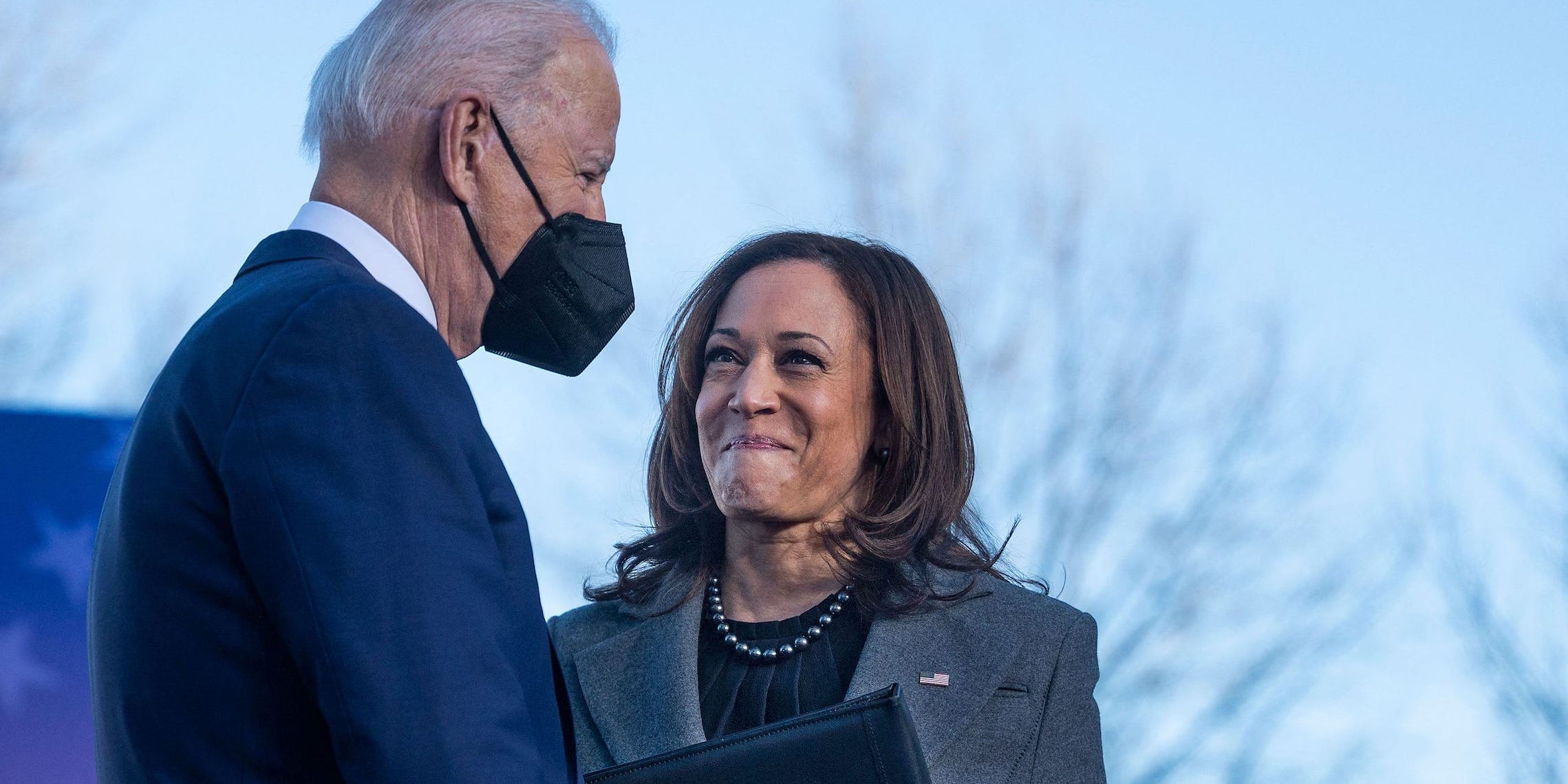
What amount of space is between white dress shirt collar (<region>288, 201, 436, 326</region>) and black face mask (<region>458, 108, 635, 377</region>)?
0.12m

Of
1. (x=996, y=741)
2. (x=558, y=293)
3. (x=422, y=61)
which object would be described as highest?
(x=422, y=61)

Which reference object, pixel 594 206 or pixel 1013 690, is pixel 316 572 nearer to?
pixel 594 206

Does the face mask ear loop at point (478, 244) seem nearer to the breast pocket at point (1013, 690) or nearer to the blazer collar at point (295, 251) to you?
the blazer collar at point (295, 251)

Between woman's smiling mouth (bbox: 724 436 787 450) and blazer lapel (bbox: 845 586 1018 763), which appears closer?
blazer lapel (bbox: 845 586 1018 763)

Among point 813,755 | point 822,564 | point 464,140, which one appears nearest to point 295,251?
point 464,140

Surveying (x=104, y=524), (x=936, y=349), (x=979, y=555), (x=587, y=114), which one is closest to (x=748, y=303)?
(x=936, y=349)

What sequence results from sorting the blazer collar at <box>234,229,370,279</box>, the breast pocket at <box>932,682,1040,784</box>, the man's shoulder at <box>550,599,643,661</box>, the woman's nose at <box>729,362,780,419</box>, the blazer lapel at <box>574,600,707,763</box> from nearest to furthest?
the blazer collar at <box>234,229,370,279</box> < the breast pocket at <box>932,682,1040,784</box> < the blazer lapel at <box>574,600,707,763</box> < the woman's nose at <box>729,362,780,419</box> < the man's shoulder at <box>550,599,643,661</box>

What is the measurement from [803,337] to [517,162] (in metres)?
1.46

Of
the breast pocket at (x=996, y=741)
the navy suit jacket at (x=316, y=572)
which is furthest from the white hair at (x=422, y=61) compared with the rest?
the breast pocket at (x=996, y=741)

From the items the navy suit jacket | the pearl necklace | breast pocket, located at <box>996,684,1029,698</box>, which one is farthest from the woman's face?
the navy suit jacket

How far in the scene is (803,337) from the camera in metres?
3.25

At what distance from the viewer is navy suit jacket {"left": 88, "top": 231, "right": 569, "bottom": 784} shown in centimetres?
135

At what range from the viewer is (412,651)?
135 cm

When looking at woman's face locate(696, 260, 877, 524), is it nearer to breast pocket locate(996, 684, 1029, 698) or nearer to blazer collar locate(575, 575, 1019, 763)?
blazer collar locate(575, 575, 1019, 763)
